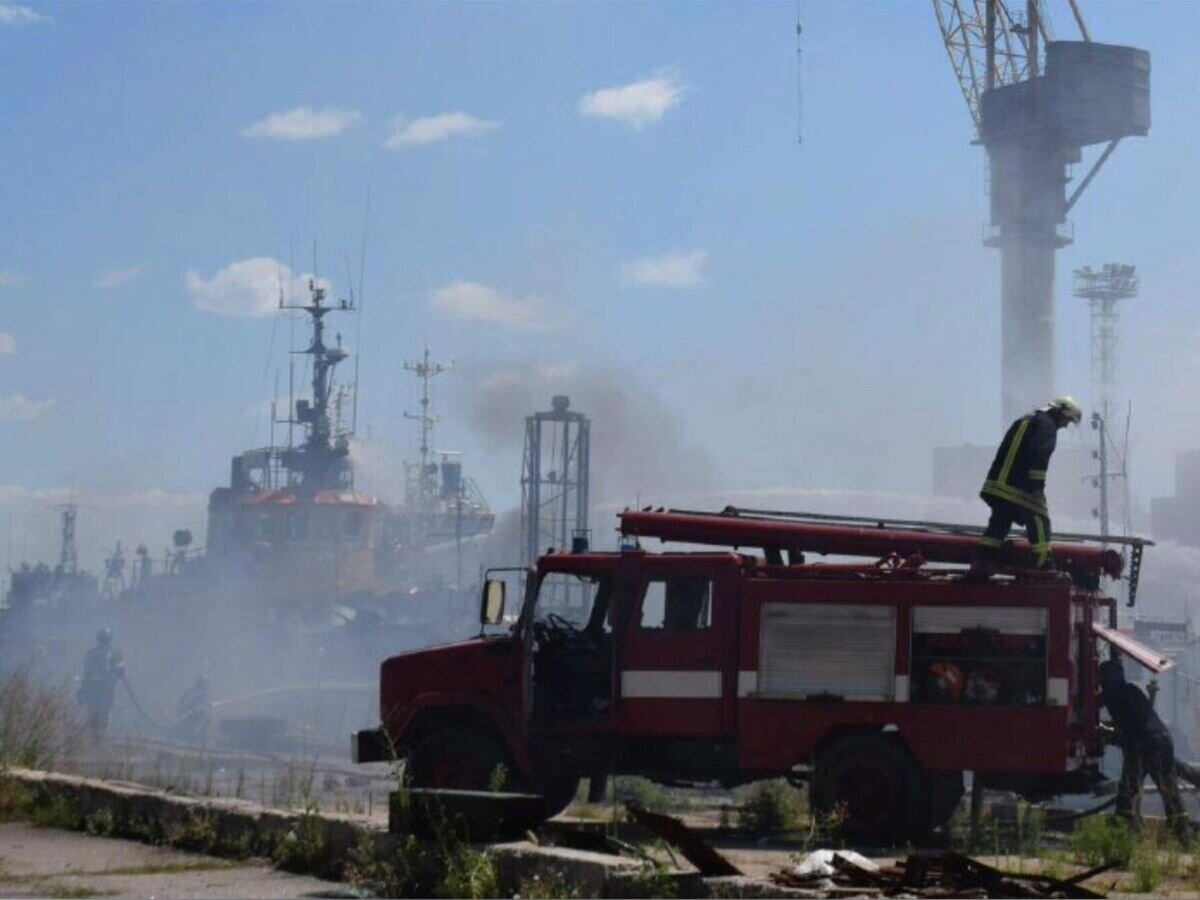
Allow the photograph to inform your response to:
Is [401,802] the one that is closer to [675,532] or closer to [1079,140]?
[675,532]

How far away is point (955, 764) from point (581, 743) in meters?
2.62

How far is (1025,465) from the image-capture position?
1328 cm

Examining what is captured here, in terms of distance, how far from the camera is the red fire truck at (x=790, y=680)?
12.4 metres

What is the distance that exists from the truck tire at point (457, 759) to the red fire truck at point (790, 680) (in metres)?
0.01

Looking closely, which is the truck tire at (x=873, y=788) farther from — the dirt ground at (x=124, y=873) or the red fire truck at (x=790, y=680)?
the dirt ground at (x=124, y=873)

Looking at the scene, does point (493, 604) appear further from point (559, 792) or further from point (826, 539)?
point (826, 539)

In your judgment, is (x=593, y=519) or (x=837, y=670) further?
(x=593, y=519)

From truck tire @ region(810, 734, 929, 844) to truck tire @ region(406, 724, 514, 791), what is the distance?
7.57 ft

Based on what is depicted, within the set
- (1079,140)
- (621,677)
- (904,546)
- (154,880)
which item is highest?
(1079,140)

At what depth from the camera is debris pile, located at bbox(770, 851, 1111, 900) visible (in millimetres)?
8047

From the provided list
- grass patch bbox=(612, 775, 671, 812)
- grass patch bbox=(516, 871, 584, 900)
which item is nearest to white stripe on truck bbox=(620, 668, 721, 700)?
grass patch bbox=(612, 775, 671, 812)

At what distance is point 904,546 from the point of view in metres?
13.6

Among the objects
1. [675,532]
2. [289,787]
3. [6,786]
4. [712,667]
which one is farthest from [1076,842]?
[6,786]

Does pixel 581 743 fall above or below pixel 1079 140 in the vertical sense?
below
